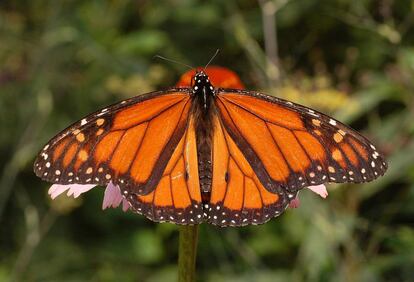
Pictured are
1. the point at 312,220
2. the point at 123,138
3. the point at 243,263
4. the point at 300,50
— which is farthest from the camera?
the point at 300,50

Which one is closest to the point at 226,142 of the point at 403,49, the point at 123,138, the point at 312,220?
the point at 123,138

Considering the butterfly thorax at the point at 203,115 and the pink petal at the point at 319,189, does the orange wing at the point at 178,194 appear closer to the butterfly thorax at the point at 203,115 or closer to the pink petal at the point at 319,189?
the butterfly thorax at the point at 203,115

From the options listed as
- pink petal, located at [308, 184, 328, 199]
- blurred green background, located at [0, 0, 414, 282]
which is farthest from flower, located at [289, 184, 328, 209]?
blurred green background, located at [0, 0, 414, 282]

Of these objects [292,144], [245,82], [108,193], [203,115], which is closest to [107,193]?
[108,193]

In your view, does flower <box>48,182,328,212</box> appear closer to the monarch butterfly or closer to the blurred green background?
the monarch butterfly

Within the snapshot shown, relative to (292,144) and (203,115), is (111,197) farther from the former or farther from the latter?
(292,144)

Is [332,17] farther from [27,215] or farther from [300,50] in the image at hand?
[27,215]
